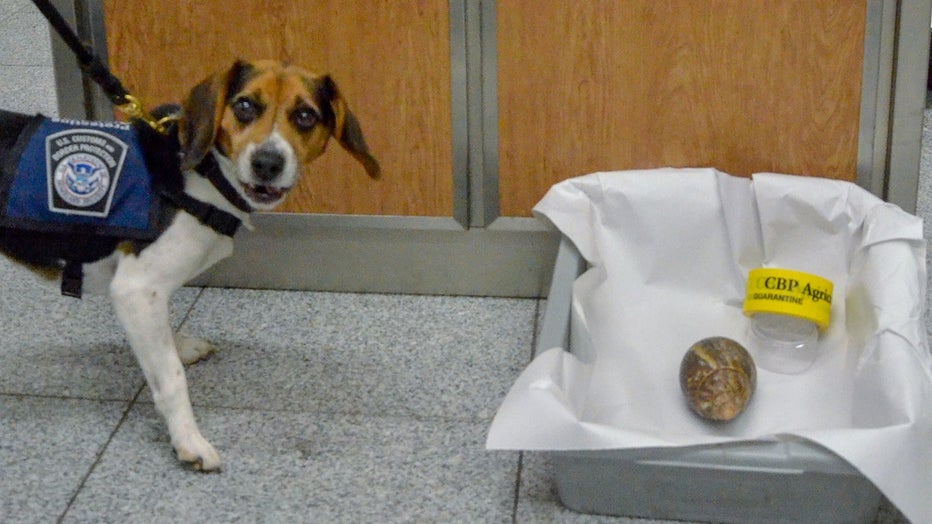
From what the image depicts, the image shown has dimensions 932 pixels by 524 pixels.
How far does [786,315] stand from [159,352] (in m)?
1.08

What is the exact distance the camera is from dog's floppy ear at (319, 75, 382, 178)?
1.83m

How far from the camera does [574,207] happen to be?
2.15m

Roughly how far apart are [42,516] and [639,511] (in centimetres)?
89

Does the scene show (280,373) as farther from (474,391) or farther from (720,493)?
(720,493)

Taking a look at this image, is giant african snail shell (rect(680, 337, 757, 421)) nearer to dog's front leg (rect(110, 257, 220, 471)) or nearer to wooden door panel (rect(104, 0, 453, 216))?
wooden door panel (rect(104, 0, 453, 216))

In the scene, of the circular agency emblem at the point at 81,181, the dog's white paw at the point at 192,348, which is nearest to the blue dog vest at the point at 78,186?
the circular agency emblem at the point at 81,181

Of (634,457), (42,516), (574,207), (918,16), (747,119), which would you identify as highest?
(918,16)

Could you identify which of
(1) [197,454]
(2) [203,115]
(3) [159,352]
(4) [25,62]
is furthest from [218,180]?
(4) [25,62]

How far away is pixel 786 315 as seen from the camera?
2.05 metres

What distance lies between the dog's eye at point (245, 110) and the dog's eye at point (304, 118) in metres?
0.05

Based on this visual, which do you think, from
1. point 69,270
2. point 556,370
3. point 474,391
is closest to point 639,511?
point 556,370

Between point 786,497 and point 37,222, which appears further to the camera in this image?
point 37,222

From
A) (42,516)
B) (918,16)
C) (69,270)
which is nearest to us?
(42,516)

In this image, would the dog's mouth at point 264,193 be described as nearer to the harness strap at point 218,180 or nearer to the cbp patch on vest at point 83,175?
the harness strap at point 218,180
